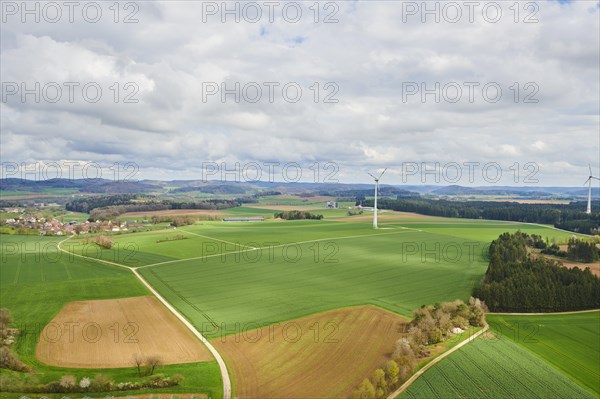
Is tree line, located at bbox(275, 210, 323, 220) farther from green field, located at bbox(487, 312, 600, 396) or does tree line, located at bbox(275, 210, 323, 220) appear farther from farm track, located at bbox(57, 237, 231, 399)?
green field, located at bbox(487, 312, 600, 396)

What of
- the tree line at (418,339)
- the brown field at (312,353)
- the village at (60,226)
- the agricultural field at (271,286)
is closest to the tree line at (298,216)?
the agricultural field at (271,286)

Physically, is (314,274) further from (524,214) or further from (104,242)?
(524,214)

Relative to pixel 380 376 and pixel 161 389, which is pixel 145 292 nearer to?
pixel 161 389

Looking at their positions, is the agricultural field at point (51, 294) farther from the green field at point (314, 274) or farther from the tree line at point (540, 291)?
the tree line at point (540, 291)

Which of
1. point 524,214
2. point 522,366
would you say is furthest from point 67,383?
point 524,214

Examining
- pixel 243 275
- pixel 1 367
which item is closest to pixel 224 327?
pixel 1 367

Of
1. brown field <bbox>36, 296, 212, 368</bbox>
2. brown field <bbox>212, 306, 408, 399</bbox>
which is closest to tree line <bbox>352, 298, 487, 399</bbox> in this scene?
brown field <bbox>212, 306, 408, 399</bbox>
